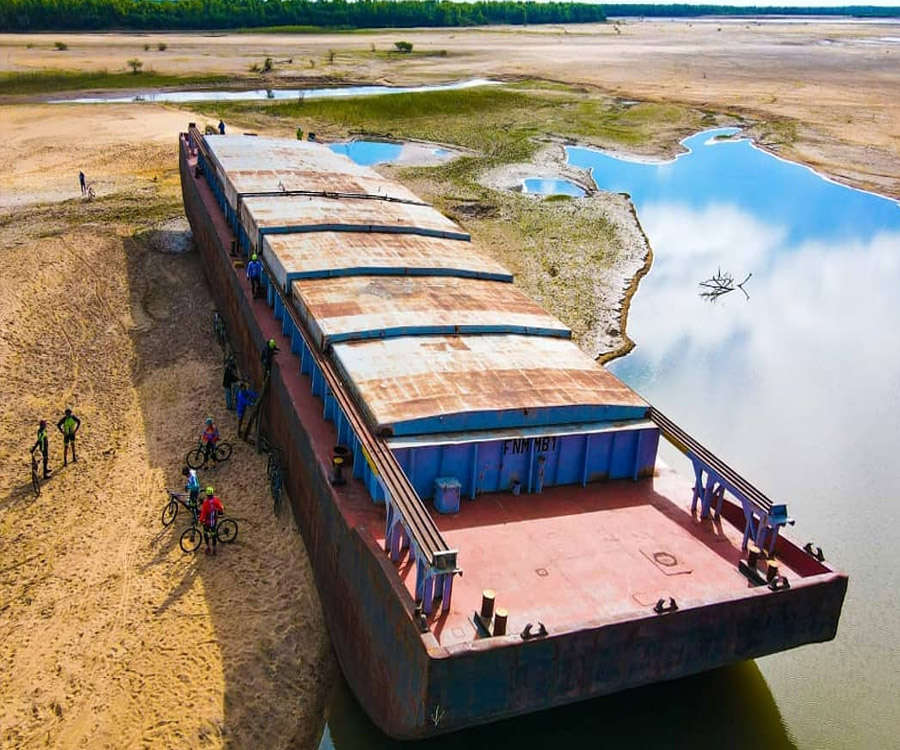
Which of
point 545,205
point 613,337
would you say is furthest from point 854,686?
point 545,205

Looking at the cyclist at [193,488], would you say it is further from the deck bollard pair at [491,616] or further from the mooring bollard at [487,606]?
the mooring bollard at [487,606]

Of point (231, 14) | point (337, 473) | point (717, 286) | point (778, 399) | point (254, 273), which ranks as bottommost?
point (778, 399)

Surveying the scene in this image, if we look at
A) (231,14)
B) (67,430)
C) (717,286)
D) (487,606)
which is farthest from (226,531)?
(231,14)

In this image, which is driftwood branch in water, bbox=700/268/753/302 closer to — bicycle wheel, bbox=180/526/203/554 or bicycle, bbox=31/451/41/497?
bicycle wheel, bbox=180/526/203/554

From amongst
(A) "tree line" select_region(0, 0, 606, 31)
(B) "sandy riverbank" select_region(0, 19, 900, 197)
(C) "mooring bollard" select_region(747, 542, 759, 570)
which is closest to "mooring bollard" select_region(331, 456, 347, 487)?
(C) "mooring bollard" select_region(747, 542, 759, 570)

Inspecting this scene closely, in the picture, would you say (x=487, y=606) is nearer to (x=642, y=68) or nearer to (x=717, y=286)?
(x=717, y=286)

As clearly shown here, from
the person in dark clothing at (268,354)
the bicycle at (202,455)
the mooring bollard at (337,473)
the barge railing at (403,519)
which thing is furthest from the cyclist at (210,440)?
the mooring bollard at (337,473)
